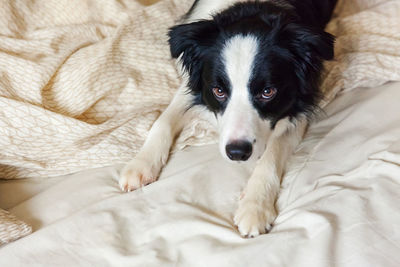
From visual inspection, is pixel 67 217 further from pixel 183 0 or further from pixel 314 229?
pixel 183 0

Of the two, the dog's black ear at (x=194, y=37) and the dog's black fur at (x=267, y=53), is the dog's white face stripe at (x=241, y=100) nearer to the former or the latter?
the dog's black fur at (x=267, y=53)

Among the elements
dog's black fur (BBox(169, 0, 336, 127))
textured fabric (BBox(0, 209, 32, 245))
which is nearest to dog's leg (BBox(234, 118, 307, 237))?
dog's black fur (BBox(169, 0, 336, 127))

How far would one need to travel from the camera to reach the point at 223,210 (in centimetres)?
205

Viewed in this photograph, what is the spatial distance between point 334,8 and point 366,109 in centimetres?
134

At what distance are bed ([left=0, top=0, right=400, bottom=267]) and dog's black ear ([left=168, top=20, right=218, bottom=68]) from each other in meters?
0.52

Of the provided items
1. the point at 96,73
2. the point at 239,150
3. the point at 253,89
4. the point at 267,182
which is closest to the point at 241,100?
the point at 253,89

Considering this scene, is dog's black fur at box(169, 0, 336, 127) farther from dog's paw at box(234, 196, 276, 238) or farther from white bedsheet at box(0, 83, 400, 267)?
dog's paw at box(234, 196, 276, 238)

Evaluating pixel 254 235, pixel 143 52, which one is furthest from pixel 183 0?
pixel 254 235

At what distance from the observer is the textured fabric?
1.91m

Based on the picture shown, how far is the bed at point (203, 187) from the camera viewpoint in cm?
176

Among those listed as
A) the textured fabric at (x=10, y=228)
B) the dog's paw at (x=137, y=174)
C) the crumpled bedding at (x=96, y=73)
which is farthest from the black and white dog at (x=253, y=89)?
the textured fabric at (x=10, y=228)

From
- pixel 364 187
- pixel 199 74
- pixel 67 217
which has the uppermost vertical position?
pixel 199 74

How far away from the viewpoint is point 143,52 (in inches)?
117

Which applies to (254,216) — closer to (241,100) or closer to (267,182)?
(267,182)
